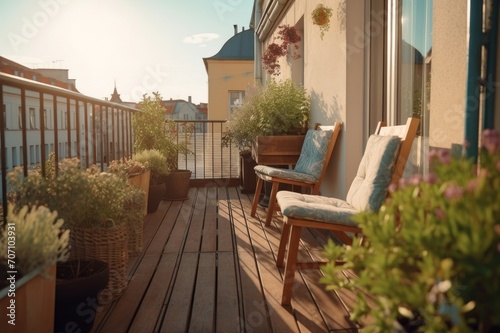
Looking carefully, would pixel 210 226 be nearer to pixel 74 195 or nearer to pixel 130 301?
pixel 130 301

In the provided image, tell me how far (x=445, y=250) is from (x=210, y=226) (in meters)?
3.16

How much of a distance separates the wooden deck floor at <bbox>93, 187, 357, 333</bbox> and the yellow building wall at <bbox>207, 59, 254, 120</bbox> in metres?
14.1

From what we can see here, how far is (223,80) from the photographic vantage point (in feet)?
59.7

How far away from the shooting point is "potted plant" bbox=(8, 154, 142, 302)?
1.76 metres

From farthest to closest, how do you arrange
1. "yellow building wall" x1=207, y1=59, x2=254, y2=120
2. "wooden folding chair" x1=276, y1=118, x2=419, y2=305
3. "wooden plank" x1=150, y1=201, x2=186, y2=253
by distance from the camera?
"yellow building wall" x1=207, y1=59, x2=254, y2=120 → "wooden plank" x1=150, y1=201, x2=186, y2=253 → "wooden folding chair" x1=276, y1=118, x2=419, y2=305

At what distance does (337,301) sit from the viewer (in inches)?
81.7

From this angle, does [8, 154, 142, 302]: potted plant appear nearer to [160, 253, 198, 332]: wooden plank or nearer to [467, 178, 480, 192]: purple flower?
[160, 253, 198, 332]: wooden plank

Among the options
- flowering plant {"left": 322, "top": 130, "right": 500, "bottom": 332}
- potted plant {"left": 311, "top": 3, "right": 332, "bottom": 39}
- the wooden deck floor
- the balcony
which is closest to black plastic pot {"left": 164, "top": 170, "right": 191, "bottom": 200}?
the balcony

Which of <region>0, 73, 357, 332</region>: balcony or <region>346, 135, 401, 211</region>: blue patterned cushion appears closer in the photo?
<region>0, 73, 357, 332</region>: balcony

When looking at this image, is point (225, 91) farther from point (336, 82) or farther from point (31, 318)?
point (31, 318)

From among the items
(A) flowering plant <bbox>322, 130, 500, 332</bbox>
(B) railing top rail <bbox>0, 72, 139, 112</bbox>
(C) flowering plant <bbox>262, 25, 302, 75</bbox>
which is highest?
(C) flowering plant <bbox>262, 25, 302, 75</bbox>

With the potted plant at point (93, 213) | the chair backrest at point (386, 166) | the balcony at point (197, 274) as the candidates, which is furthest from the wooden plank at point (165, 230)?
the chair backrest at point (386, 166)

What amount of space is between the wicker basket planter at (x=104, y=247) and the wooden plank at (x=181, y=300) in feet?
0.99

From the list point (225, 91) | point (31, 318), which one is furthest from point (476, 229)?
point (225, 91)
